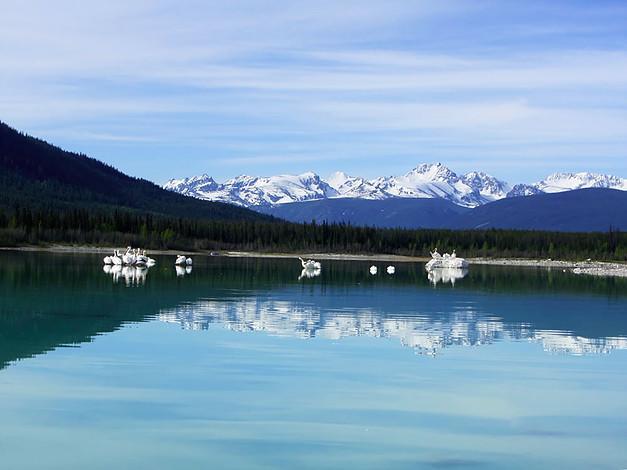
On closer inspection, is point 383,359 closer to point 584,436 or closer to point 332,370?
point 332,370

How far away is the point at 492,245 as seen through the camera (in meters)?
180

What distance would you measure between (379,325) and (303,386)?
15.6 metres

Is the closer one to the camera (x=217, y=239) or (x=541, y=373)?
(x=541, y=373)

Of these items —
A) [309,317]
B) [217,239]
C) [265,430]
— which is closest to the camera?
[265,430]

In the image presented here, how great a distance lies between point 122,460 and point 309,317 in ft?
84.4

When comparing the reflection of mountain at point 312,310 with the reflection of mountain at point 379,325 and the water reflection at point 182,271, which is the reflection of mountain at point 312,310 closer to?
the reflection of mountain at point 379,325

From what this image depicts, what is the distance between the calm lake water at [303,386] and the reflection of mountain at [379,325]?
0.11 metres

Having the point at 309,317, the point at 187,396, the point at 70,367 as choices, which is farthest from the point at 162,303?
the point at 187,396

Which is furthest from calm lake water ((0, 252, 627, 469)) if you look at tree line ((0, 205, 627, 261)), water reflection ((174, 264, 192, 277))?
tree line ((0, 205, 627, 261))

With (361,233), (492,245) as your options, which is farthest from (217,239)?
(492,245)

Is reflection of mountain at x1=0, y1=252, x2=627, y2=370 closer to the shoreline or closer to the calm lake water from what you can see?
the calm lake water

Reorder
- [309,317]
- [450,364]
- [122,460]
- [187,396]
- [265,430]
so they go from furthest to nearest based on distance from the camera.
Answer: [309,317] → [450,364] → [187,396] → [265,430] → [122,460]

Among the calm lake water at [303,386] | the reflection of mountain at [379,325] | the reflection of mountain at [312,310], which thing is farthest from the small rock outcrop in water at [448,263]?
the reflection of mountain at [379,325]

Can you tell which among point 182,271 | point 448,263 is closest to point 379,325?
point 182,271
